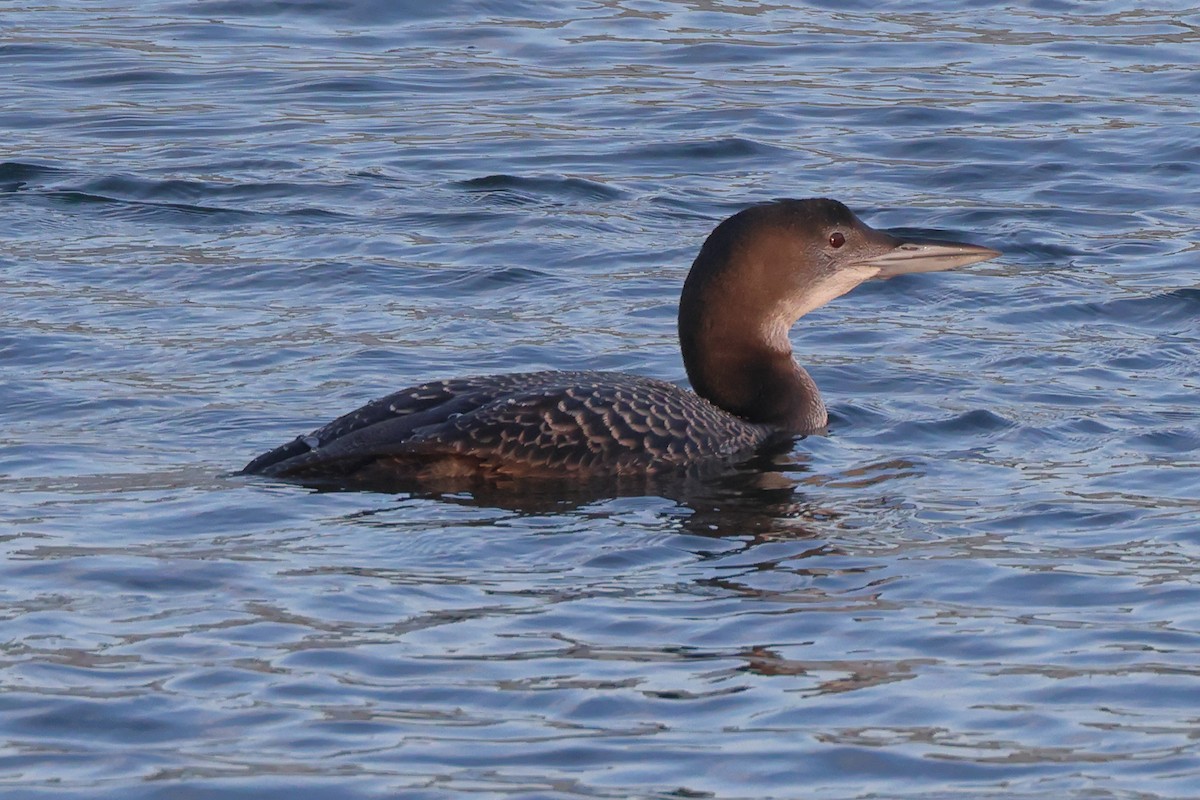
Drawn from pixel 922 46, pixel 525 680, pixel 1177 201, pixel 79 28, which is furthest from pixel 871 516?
pixel 79 28

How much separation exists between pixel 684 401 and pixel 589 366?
1.29m

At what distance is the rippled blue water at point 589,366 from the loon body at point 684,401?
7.1 inches

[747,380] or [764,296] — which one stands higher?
[764,296]

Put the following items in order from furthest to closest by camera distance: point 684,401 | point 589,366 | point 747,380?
point 589,366 < point 747,380 < point 684,401

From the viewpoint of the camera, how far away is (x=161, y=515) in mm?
6121

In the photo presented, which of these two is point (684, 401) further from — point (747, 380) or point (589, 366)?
point (589, 366)

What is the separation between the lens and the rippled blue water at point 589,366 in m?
4.60

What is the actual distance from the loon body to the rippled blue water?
180mm

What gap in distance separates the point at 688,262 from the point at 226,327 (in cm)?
216

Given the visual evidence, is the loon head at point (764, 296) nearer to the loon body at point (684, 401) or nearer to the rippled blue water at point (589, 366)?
the loon body at point (684, 401)

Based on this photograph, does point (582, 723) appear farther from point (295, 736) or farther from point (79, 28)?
point (79, 28)

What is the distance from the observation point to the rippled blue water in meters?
4.60

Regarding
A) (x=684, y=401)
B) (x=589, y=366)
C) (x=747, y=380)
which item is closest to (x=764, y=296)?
(x=747, y=380)

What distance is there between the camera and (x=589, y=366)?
8.30m
